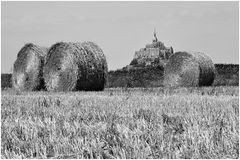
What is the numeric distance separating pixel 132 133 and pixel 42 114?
198 centimetres

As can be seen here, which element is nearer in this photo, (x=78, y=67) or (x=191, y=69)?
(x=78, y=67)

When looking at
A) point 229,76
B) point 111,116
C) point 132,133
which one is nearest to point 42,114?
point 111,116

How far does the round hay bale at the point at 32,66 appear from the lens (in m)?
14.2

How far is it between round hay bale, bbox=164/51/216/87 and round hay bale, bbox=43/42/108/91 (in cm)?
417

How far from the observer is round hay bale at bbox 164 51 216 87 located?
52.1 ft

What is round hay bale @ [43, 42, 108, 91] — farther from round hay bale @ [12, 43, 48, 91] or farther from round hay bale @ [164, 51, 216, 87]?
round hay bale @ [164, 51, 216, 87]

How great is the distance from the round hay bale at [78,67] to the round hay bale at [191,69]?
4.17m

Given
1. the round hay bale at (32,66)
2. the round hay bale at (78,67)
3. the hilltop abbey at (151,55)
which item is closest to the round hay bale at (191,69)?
the round hay bale at (78,67)

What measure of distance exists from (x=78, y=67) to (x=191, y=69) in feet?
17.0

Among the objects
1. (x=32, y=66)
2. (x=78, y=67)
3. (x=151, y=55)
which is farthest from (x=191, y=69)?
(x=151, y=55)

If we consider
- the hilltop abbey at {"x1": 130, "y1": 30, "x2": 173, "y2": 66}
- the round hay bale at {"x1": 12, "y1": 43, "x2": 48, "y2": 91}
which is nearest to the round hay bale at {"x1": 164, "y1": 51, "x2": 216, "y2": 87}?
the round hay bale at {"x1": 12, "y1": 43, "x2": 48, "y2": 91}

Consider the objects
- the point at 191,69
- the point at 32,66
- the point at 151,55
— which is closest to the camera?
the point at 32,66

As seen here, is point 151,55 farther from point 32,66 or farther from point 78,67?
point 78,67

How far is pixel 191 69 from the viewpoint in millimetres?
15992
